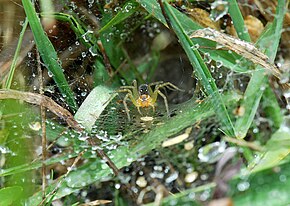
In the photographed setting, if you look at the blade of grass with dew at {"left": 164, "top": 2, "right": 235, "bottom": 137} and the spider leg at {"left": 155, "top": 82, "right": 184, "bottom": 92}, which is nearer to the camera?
the blade of grass with dew at {"left": 164, "top": 2, "right": 235, "bottom": 137}

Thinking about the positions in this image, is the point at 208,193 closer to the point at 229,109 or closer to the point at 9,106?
the point at 229,109

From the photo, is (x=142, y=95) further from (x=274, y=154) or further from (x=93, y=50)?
(x=274, y=154)

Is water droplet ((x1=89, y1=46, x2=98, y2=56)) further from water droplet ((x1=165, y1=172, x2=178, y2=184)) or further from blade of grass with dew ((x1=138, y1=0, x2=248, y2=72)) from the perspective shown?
water droplet ((x1=165, y1=172, x2=178, y2=184))

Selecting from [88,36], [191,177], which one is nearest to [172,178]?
[191,177]

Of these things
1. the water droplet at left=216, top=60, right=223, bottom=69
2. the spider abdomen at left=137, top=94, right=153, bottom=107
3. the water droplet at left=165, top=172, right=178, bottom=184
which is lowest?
the water droplet at left=165, top=172, right=178, bottom=184

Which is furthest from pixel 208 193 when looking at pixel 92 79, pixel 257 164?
pixel 92 79

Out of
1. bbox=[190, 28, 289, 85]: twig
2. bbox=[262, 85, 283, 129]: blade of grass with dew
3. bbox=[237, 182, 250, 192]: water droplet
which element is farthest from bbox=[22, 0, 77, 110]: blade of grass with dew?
bbox=[262, 85, 283, 129]: blade of grass with dew
